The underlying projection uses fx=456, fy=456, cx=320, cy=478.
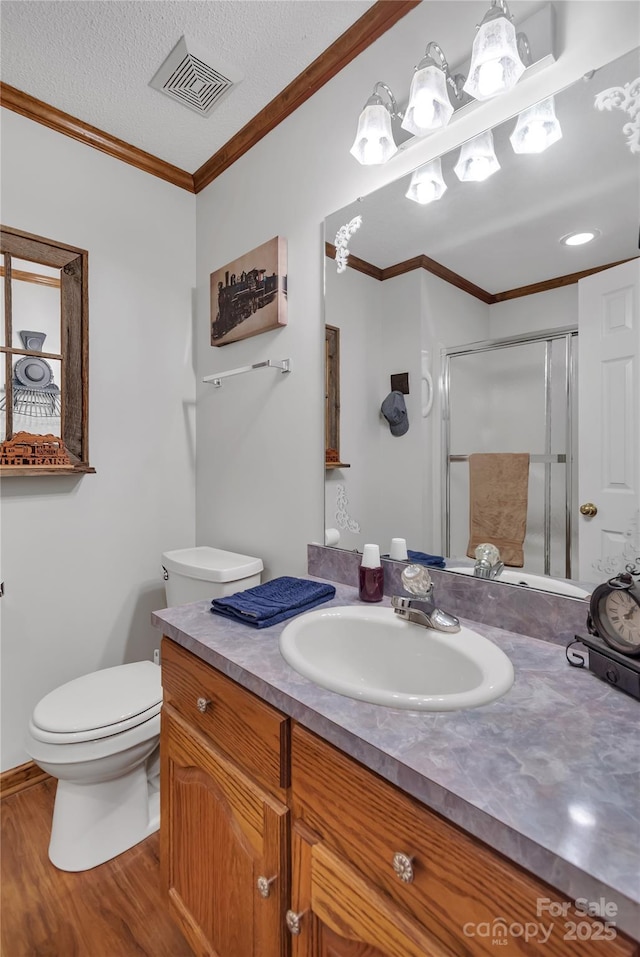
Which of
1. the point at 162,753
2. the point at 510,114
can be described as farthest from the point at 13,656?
the point at 510,114

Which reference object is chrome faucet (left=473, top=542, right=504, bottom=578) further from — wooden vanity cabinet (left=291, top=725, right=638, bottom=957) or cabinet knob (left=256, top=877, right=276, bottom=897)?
cabinet knob (left=256, top=877, right=276, bottom=897)

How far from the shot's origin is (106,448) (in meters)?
1.89

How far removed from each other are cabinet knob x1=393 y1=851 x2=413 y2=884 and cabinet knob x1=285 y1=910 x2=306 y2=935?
11.3 inches

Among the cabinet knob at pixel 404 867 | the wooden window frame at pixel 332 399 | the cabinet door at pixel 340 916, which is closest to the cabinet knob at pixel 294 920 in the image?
the cabinet door at pixel 340 916

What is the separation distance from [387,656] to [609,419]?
68 centimetres

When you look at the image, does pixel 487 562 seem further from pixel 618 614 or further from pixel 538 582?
pixel 618 614

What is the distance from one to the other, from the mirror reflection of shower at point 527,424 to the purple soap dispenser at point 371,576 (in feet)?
0.63

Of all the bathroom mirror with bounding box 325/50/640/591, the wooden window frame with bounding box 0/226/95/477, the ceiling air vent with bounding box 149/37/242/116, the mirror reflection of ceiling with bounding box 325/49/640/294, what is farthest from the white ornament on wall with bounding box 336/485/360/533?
the ceiling air vent with bounding box 149/37/242/116

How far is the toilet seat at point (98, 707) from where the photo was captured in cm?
130

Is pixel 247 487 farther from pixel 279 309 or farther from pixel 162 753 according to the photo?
pixel 162 753

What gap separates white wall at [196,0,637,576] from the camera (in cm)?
107

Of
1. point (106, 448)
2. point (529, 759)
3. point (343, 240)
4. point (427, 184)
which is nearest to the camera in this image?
point (529, 759)

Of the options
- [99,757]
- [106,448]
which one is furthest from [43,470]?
[99,757]

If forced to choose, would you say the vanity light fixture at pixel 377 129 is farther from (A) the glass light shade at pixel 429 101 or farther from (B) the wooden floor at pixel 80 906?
(B) the wooden floor at pixel 80 906
